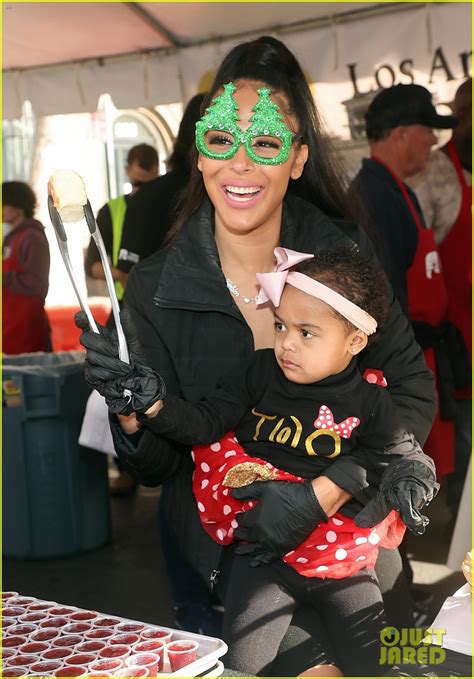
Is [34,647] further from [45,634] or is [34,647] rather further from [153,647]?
[153,647]

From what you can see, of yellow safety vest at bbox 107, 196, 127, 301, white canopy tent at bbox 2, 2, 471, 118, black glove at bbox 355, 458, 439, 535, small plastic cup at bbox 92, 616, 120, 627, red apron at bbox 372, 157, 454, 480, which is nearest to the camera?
small plastic cup at bbox 92, 616, 120, 627

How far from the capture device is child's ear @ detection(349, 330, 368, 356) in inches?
82.8

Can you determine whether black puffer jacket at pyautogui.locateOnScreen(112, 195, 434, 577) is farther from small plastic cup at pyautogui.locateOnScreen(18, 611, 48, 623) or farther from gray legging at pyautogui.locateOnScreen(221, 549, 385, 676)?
small plastic cup at pyautogui.locateOnScreen(18, 611, 48, 623)

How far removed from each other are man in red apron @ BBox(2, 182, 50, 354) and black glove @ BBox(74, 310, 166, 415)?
159 inches

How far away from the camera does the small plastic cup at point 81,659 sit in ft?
4.83

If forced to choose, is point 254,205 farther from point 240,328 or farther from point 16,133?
point 16,133

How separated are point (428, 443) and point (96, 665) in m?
3.12

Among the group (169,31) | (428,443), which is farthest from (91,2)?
(428,443)

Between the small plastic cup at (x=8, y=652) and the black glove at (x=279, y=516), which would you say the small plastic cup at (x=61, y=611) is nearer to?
the small plastic cup at (x=8, y=652)

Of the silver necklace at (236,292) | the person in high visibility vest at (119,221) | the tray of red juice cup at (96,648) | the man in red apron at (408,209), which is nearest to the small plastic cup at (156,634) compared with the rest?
the tray of red juice cup at (96,648)

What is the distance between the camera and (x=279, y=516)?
1.98 metres

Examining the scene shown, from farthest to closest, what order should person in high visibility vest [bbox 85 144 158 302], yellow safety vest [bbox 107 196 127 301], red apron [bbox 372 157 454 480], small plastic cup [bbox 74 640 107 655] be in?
yellow safety vest [bbox 107 196 127 301] → person in high visibility vest [bbox 85 144 158 302] → red apron [bbox 372 157 454 480] → small plastic cup [bbox 74 640 107 655]

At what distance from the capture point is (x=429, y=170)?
4598mm

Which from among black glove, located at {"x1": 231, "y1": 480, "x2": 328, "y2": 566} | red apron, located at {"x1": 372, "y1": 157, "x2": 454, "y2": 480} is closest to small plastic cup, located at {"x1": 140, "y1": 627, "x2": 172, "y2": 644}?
black glove, located at {"x1": 231, "y1": 480, "x2": 328, "y2": 566}
